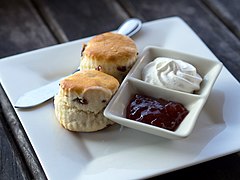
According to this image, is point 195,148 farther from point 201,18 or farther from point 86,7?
point 86,7

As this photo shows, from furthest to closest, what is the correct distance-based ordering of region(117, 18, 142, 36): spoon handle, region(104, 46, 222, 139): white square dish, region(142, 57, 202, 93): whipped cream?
region(117, 18, 142, 36): spoon handle
region(142, 57, 202, 93): whipped cream
region(104, 46, 222, 139): white square dish

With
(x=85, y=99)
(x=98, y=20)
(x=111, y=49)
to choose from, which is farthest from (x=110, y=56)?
(x=98, y=20)

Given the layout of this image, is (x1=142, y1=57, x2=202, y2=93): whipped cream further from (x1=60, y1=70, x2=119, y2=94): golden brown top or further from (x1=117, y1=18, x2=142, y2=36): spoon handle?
(x1=117, y1=18, x2=142, y2=36): spoon handle

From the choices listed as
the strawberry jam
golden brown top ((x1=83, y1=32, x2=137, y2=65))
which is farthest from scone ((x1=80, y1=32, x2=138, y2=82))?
the strawberry jam

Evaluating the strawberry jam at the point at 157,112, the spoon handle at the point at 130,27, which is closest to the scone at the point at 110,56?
the strawberry jam at the point at 157,112

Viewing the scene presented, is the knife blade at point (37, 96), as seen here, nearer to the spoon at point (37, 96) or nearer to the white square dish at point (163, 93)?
the spoon at point (37, 96)

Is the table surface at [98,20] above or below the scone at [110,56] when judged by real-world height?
below

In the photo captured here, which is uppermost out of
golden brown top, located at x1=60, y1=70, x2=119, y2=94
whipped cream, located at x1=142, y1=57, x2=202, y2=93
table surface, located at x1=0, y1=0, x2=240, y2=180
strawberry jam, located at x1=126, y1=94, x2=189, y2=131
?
whipped cream, located at x1=142, y1=57, x2=202, y2=93
